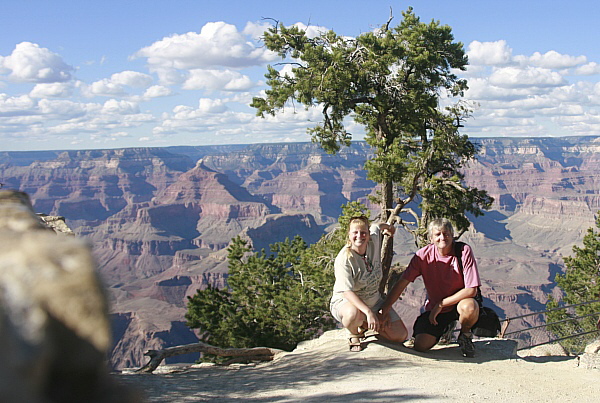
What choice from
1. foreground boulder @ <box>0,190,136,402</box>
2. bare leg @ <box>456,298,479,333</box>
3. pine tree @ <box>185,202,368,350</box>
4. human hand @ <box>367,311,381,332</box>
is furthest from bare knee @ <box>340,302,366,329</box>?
pine tree @ <box>185,202,368,350</box>

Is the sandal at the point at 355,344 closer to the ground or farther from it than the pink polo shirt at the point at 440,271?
closer to the ground

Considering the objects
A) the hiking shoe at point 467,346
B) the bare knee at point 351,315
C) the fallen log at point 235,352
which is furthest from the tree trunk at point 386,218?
the bare knee at point 351,315

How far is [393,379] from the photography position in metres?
5.84

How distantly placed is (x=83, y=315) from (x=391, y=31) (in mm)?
13213

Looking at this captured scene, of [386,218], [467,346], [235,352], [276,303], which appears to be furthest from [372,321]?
[276,303]

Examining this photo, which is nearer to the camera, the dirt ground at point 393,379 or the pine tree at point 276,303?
the dirt ground at point 393,379

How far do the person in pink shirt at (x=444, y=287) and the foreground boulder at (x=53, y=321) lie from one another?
6.10 meters

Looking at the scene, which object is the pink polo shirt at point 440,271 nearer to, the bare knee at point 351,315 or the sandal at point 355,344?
the bare knee at point 351,315

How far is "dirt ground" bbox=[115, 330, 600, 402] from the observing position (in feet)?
17.9

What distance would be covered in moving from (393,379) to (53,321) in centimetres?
520

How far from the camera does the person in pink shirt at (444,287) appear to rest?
271 inches

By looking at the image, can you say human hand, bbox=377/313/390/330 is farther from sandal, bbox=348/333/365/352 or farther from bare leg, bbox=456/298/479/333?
bare leg, bbox=456/298/479/333

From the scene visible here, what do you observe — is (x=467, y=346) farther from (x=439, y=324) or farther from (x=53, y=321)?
(x=53, y=321)

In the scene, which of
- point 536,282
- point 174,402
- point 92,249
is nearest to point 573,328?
point 174,402
